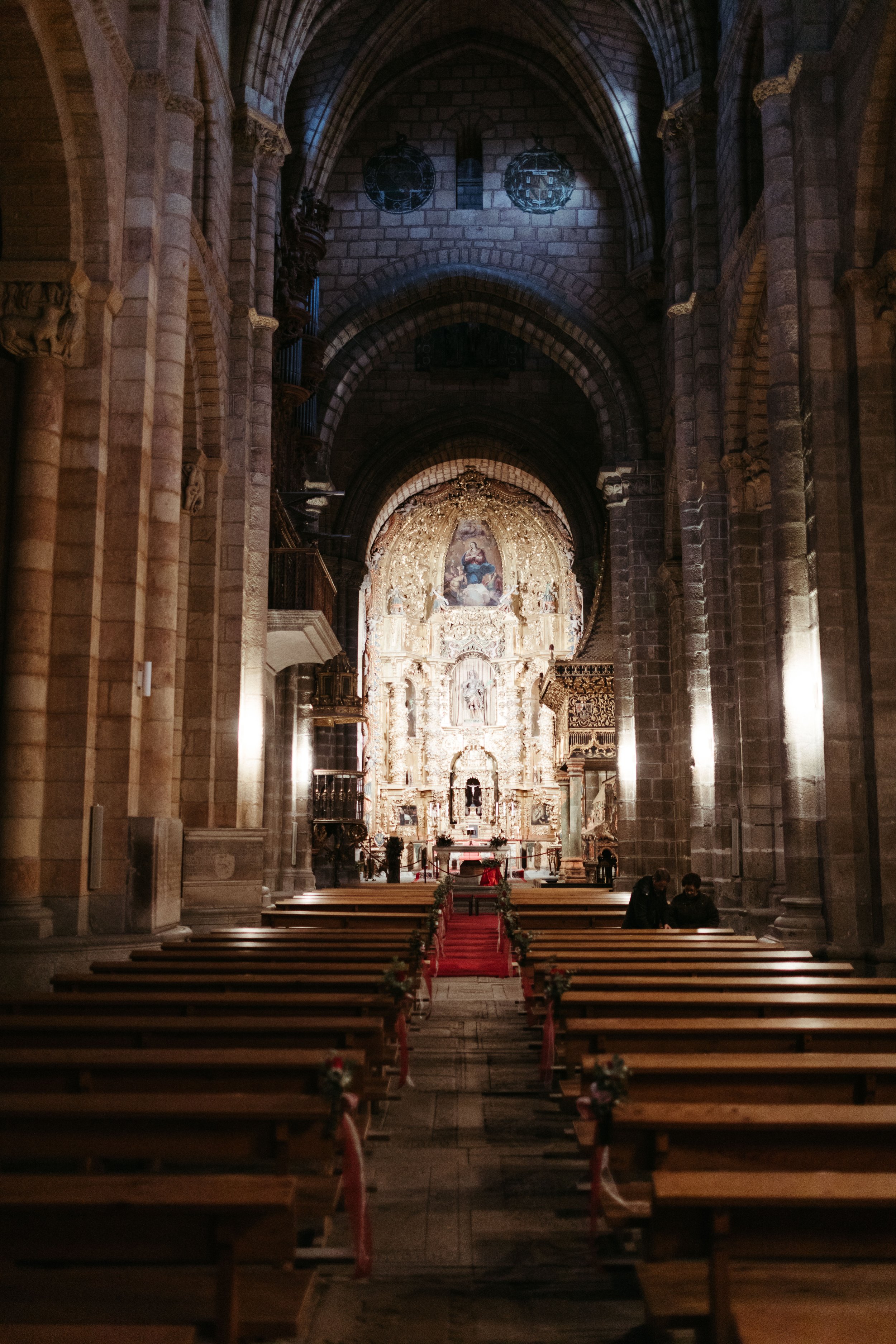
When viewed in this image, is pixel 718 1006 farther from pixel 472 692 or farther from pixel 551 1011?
pixel 472 692

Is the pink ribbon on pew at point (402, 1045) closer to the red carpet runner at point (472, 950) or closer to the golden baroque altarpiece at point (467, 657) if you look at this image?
the red carpet runner at point (472, 950)

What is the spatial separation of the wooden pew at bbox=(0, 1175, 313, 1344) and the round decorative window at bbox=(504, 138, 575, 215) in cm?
2558

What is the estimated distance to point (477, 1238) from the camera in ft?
15.6

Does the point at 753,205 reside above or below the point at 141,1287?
above

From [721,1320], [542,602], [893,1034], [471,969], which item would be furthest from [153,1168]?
[542,602]

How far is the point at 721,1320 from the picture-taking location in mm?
3105

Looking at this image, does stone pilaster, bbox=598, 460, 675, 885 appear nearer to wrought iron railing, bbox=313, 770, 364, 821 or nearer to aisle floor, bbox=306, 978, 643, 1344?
wrought iron railing, bbox=313, 770, 364, 821

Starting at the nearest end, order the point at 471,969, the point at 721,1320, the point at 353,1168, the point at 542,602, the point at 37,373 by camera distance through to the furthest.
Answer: the point at 721,1320 < the point at 353,1168 < the point at 37,373 < the point at 471,969 < the point at 542,602

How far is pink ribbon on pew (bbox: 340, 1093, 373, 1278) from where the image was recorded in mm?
3986

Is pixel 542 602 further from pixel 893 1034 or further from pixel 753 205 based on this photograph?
pixel 893 1034

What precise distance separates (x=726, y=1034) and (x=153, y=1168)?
8.99 ft

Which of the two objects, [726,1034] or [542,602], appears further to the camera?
[542,602]

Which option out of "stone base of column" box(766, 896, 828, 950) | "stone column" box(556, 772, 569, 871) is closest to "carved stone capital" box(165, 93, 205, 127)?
"stone base of column" box(766, 896, 828, 950)

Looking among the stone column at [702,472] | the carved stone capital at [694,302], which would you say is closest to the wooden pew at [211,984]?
the stone column at [702,472]
